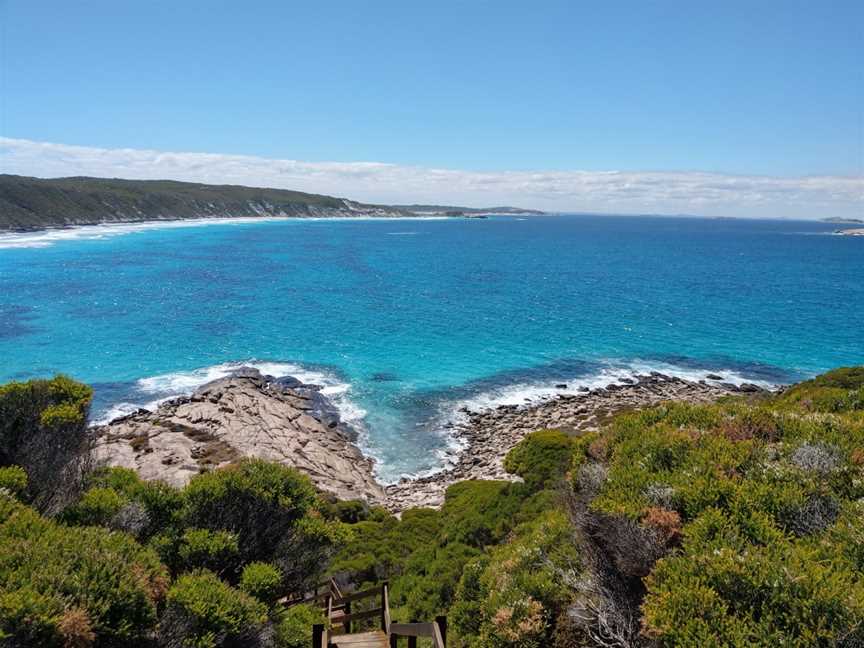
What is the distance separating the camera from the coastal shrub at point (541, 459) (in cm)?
1900

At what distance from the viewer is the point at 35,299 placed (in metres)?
59.5

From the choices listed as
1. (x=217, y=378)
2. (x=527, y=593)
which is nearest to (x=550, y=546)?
(x=527, y=593)

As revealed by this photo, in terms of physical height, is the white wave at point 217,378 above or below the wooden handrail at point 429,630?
below

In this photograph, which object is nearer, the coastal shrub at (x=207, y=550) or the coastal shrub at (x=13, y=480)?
the coastal shrub at (x=13, y=480)

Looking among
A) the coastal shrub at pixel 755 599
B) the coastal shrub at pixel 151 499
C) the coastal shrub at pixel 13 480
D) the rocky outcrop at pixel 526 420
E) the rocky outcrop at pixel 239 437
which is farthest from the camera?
the rocky outcrop at pixel 526 420

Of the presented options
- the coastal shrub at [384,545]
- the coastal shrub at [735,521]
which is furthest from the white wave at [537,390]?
the coastal shrub at [735,521]

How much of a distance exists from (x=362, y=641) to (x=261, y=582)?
7.16ft

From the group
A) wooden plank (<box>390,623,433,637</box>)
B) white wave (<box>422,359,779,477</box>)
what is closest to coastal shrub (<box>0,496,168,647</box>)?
wooden plank (<box>390,623,433,637</box>)

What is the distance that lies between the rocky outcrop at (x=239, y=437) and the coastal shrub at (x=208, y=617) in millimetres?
17504

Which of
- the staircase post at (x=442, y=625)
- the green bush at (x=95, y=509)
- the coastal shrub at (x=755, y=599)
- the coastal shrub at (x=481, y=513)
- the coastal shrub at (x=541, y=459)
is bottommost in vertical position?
the coastal shrub at (x=481, y=513)

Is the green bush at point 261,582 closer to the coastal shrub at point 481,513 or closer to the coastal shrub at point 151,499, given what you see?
the coastal shrub at point 151,499

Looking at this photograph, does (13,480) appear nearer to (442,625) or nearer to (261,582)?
(261,582)

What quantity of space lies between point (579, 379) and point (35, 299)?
209 ft

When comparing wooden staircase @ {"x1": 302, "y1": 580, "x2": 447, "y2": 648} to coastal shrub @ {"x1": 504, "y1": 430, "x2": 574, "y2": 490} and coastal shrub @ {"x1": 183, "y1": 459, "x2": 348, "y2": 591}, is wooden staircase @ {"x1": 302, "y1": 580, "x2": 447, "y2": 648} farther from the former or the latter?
coastal shrub @ {"x1": 504, "y1": 430, "x2": 574, "y2": 490}
